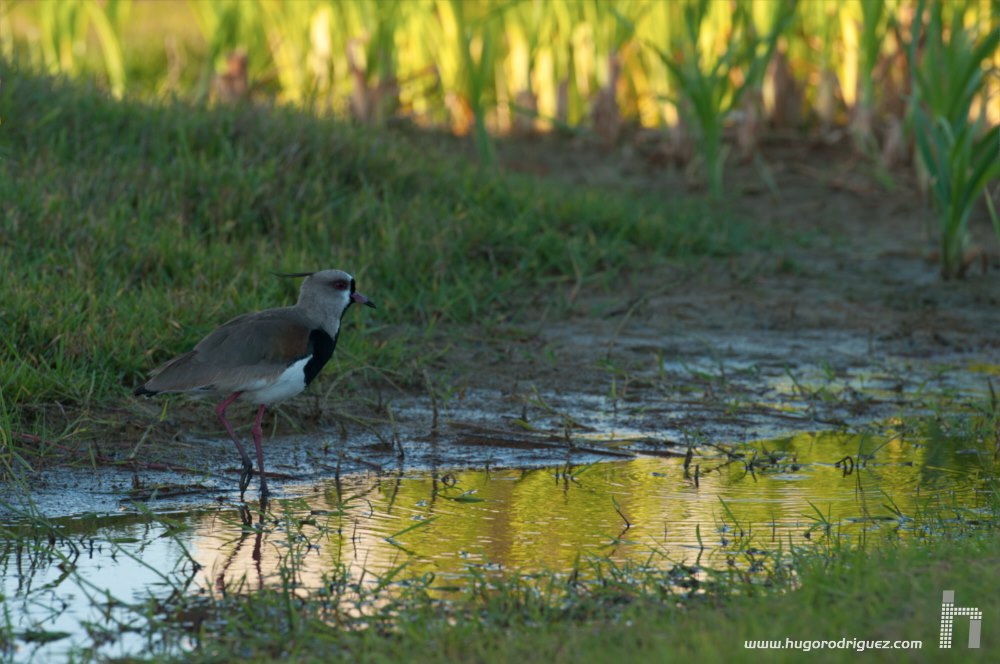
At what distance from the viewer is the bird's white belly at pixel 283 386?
457 centimetres

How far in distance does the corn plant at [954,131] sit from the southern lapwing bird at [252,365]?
3.79m

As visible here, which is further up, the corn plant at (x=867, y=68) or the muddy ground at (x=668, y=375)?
the corn plant at (x=867, y=68)

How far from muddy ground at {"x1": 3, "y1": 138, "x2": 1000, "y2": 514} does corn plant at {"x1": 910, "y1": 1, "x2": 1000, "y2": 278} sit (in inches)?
15.3

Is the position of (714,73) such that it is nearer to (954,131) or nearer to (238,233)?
(954,131)

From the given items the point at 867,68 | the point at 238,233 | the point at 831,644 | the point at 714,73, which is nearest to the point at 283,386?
the point at 831,644

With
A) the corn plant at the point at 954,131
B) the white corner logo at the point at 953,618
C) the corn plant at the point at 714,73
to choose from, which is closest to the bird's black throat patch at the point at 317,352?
the white corner logo at the point at 953,618

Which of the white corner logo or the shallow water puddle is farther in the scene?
the shallow water puddle

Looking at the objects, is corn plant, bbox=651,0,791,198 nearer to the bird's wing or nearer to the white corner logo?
the bird's wing

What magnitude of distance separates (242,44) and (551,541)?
274 inches

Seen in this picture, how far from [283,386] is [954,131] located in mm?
4354

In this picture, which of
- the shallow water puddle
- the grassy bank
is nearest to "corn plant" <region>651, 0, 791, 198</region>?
the grassy bank

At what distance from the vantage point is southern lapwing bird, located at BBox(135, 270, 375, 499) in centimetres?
457

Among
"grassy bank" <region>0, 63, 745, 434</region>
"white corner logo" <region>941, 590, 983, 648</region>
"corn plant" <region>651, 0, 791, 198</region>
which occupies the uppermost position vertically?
"corn plant" <region>651, 0, 791, 198</region>

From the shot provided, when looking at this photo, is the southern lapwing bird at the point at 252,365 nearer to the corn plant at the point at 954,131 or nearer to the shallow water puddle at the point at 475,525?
the shallow water puddle at the point at 475,525
